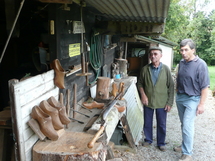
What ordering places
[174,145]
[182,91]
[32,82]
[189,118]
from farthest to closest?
[174,145] < [182,91] < [189,118] < [32,82]

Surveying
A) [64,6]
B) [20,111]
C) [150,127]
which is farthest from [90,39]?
[20,111]

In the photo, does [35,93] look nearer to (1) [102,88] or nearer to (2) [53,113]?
(2) [53,113]

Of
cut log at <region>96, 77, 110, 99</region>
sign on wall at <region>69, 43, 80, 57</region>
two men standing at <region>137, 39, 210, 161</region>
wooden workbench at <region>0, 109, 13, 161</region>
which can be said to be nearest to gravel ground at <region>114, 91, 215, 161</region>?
two men standing at <region>137, 39, 210, 161</region>

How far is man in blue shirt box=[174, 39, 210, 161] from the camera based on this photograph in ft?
12.4

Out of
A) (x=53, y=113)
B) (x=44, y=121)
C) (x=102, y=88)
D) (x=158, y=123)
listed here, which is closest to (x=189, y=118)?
(x=158, y=123)

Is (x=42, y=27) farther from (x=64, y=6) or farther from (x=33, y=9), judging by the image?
(x=64, y=6)

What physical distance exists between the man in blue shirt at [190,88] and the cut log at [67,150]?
6.87 feet

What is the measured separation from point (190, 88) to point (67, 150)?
8.15 ft

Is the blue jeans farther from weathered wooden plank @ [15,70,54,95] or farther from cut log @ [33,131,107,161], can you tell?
weathered wooden plank @ [15,70,54,95]

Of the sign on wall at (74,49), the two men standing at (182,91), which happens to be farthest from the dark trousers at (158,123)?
the sign on wall at (74,49)

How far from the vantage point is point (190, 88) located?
12.8 feet

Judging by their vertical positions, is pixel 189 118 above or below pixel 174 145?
above

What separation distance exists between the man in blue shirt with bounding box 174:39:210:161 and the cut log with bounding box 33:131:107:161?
2095mm

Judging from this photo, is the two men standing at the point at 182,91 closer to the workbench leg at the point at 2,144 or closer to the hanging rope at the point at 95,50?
the hanging rope at the point at 95,50
